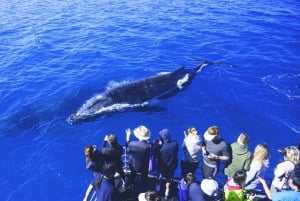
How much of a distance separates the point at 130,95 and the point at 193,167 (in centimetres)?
941

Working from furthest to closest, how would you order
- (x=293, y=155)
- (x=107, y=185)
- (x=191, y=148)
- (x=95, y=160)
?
(x=191, y=148) < (x=95, y=160) < (x=293, y=155) < (x=107, y=185)

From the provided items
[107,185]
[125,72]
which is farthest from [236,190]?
[125,72]

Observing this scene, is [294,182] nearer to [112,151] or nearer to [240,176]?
[240,176]

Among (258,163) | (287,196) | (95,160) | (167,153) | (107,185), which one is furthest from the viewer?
(167,153)

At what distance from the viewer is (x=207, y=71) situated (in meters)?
25.9

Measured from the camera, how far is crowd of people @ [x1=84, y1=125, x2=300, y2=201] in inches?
400

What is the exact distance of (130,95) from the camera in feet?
70.5

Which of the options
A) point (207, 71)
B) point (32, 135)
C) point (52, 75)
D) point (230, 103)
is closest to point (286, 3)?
point (207, 71)

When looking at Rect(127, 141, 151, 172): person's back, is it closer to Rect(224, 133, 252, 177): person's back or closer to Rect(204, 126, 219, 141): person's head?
Rect(204, 126, 219, 141): person's head

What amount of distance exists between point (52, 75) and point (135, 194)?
14997 millimetres

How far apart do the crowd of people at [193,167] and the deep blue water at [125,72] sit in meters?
4.41

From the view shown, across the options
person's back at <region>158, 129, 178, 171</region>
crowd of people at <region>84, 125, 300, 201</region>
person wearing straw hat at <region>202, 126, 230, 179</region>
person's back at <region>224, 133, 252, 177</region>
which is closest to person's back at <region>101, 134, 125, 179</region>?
crowd of people at <region>84, 125, 300, 201</region>

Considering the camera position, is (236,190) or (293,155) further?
(293,155)

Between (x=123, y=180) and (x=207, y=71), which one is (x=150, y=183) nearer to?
(x=123, y=180)
